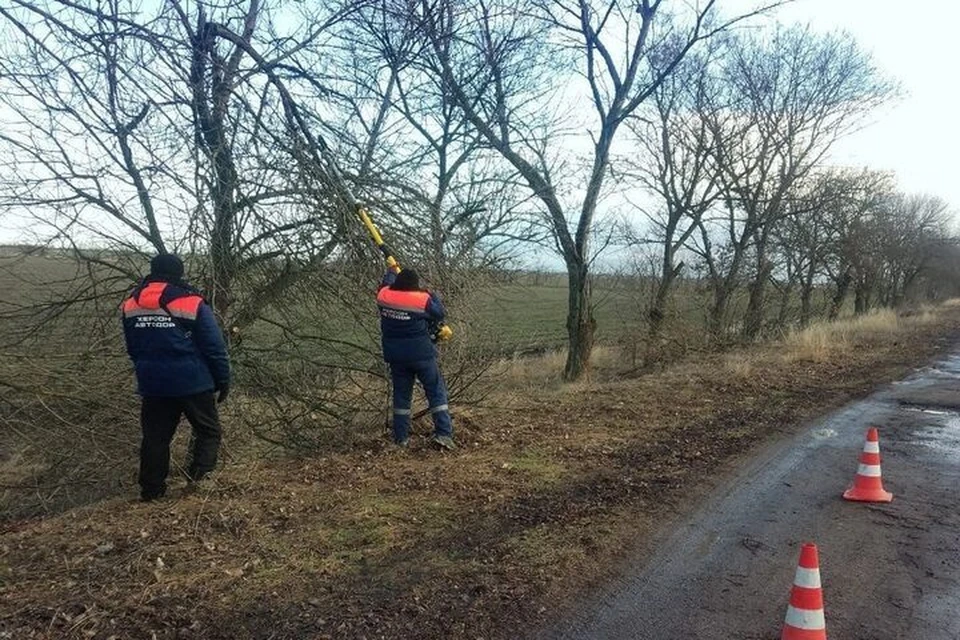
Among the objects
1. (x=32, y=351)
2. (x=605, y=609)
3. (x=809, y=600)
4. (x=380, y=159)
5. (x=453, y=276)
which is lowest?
(x=605, y=609)

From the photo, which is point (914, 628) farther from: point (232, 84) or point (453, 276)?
point (232, 84)

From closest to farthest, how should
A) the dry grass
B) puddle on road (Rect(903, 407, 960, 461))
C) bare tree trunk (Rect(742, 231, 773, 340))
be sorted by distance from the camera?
puddle on road (Rect(903, 407, 960, 461))
the dry grass
bare tree trunk (Rect(742, 231, 773, 340))

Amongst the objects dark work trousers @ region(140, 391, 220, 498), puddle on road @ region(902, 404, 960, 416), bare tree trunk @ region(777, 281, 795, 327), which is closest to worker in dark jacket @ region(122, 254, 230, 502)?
dark work trousers @ region(140, 391, 220, 498)

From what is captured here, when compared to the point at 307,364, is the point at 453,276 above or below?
above

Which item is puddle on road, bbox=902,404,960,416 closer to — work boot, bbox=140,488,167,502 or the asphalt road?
the asphalt road

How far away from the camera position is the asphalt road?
3650 millimetres

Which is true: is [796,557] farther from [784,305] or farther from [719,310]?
[784,305]

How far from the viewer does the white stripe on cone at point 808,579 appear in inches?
131

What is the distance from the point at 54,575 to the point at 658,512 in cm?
Answer: 383

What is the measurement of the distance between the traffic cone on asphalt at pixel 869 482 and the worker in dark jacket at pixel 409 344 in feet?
11.1

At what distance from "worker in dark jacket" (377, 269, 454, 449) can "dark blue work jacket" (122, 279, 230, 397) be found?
177 cm

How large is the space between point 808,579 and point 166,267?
4.35 meters

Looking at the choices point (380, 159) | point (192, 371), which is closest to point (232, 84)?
point (380, 159)

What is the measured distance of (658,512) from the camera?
17.4 feet
